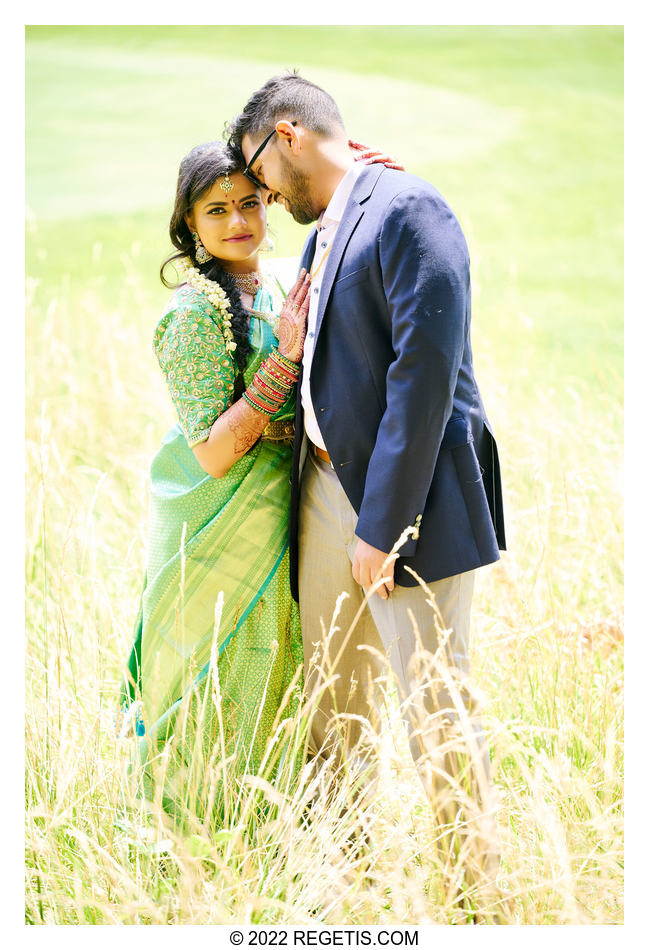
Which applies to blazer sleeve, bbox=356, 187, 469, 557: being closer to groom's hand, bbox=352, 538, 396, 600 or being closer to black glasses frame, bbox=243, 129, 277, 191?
groom's hand, bbox=352, 538, 396, 600

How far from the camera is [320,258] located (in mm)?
2123

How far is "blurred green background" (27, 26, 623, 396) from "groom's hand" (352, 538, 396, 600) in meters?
2.43

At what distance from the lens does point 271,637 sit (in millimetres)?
2283

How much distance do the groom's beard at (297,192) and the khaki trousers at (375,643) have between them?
644 mm

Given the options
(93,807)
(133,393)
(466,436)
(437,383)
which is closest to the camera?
(437,383)

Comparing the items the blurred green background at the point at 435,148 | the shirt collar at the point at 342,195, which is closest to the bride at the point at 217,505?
the shirt collar at the point at 342,195

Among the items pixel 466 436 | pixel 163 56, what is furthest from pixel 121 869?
pixel 163 56

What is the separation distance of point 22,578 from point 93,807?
2.06 ft

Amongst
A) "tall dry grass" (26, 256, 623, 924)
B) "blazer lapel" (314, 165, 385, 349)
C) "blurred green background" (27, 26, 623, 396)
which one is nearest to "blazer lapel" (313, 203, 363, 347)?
"blazer lapel" (314, 165, 385, 349)

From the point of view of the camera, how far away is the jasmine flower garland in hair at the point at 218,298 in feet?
7.05

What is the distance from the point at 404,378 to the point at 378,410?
0.16 meters

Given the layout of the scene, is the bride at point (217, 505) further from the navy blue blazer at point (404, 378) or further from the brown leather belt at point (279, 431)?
the navy blue blazer at point (404, 378)

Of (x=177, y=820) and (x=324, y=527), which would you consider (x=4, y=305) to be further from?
(x=177, y=820)

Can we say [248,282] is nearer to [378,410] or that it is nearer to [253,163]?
[253,163]
